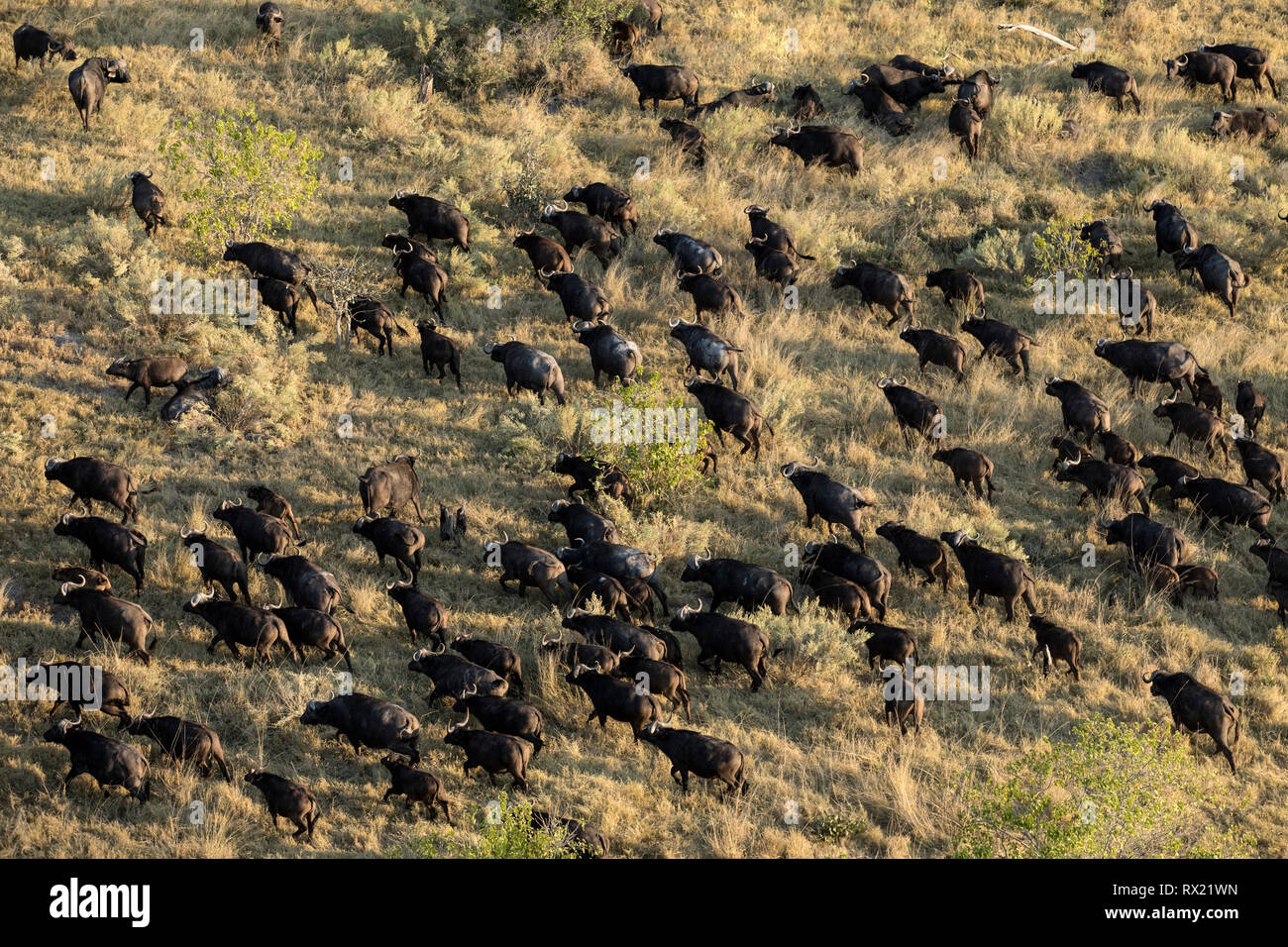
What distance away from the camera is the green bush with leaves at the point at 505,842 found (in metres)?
11.0

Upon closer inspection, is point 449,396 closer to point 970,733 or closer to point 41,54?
point 970,733

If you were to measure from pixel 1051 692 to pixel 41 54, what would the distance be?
19.8 meters

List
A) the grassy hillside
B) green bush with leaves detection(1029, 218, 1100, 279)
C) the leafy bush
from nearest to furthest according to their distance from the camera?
1. the grassy hillside
2. green bush with leaves detection(1029, 218, 1100, 279)
3. the leafy bush

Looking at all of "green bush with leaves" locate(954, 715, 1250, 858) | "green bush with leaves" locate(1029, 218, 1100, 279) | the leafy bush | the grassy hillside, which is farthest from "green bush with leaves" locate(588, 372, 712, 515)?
the leafy bush

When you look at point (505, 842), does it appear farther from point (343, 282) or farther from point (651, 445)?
point (343, 282)

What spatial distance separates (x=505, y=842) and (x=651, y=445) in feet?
22.5

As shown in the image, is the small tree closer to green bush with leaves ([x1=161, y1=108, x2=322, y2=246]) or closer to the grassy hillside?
the grassy hillside

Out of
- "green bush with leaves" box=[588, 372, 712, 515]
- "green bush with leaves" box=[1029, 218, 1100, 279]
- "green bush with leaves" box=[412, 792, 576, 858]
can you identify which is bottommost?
"green bush with leaves" box=[412, 792, 576, 858]

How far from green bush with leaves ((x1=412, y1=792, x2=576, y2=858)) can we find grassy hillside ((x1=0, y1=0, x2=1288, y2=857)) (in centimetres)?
28

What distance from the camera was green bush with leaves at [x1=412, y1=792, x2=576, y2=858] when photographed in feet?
35.9

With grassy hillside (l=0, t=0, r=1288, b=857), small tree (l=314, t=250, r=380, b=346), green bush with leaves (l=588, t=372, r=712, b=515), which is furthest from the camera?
small tree (l=314, t=250, r=380, b=346)

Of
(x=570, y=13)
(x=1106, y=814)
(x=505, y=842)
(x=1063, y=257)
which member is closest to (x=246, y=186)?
(x=570, y=13)

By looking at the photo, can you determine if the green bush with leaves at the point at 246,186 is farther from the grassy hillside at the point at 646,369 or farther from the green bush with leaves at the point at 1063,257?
the green bush with leaves at the point at 1063,257

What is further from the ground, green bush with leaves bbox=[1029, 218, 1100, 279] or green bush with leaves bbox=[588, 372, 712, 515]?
green bush with leaves bbox=[1029, 218, 1100, 279]
